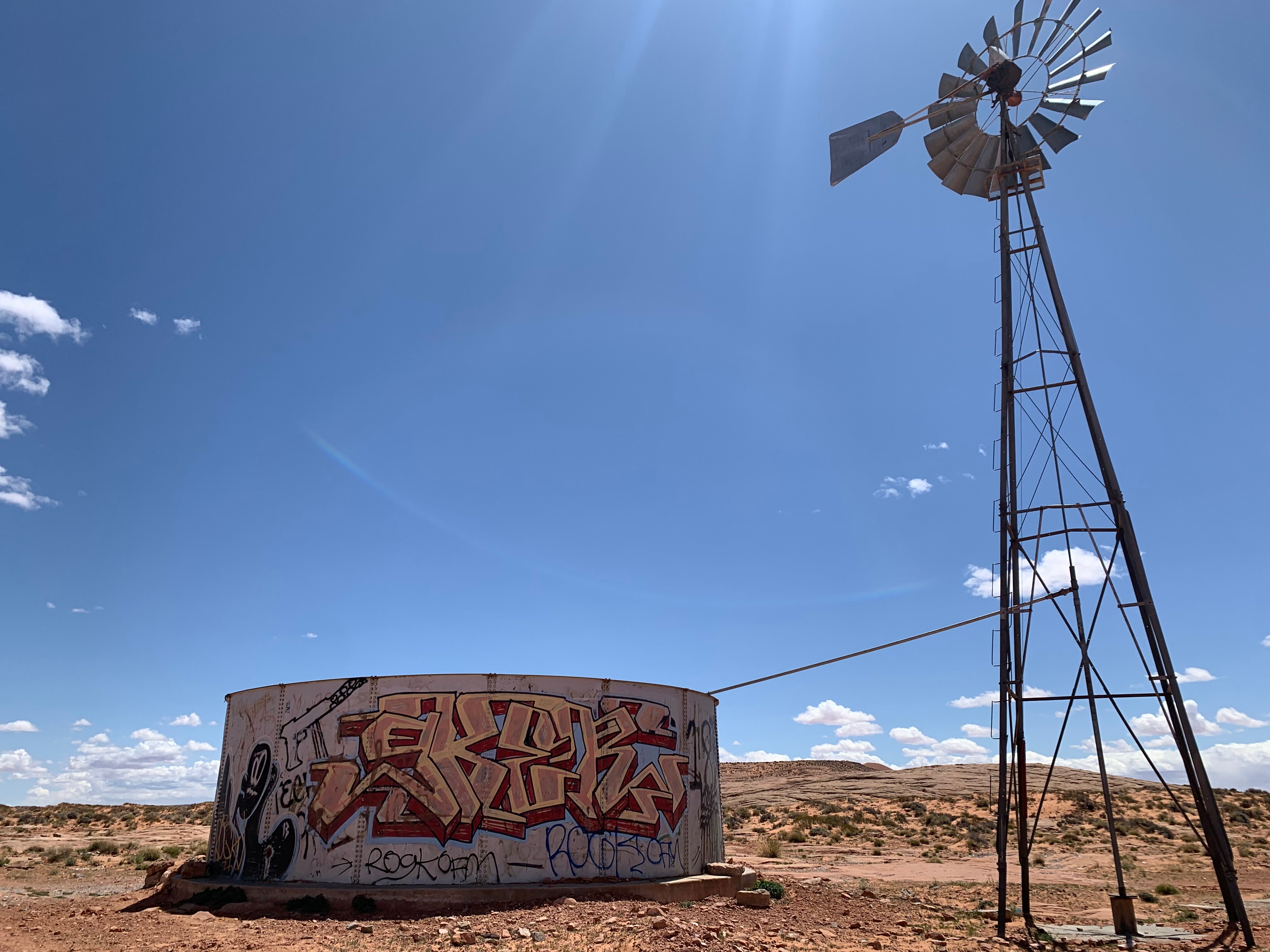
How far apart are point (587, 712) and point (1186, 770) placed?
442 inches

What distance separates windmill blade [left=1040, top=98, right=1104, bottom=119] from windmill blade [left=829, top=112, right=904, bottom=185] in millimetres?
3160

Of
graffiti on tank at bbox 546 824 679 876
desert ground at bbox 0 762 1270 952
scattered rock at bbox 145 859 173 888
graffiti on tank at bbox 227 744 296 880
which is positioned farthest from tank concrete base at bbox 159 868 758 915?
scattered rock at bbox 145 859 173 888

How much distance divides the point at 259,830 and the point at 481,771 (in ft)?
17.2

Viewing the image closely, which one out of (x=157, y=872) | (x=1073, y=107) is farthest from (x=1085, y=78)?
(x=157, y=872)

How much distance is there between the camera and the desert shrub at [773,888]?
18484mm

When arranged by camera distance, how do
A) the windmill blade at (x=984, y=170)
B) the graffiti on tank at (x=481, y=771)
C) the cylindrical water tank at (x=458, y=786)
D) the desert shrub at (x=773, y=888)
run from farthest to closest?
the windmill blade at (x=984, y=170) < the desert shrub at (x=773, y=888) < the graffiti on tank at (x=481, y=771) < the cylindrical water tank at (x=458, y=786)

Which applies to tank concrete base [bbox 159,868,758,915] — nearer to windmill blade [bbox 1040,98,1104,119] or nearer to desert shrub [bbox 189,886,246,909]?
desert shrub [bbox 189,886,246,909]

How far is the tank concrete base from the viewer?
1570 cm

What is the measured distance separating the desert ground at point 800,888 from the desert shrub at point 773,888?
0.67 ft

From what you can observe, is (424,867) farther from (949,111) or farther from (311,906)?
(949,111)

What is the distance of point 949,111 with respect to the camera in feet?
64.4

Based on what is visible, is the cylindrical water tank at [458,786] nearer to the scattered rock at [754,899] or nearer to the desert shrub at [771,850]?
the scattered rock at [754,899]

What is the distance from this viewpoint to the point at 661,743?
19.0 metres

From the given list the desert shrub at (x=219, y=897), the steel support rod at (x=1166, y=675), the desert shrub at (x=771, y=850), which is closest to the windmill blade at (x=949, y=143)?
the steel support rod at (x=1166, y=675)
